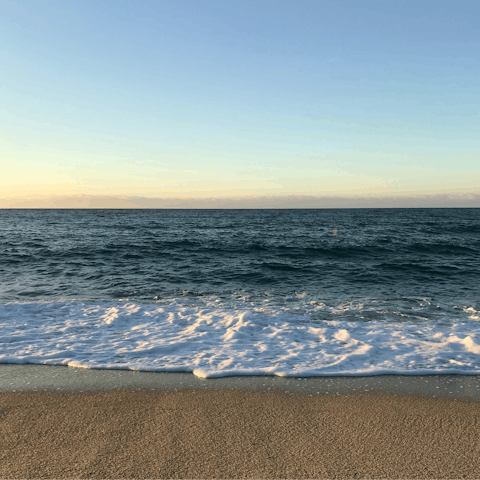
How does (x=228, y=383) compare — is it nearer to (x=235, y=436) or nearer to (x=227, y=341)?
(x=235, y=436)

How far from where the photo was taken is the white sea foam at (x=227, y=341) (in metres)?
5.48

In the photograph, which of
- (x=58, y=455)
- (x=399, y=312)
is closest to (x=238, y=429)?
(x=58, y=455)

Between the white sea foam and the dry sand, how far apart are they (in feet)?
3.01

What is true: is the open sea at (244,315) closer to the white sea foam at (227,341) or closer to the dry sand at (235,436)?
the white sea foam at (227,341)

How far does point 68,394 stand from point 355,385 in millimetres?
3801

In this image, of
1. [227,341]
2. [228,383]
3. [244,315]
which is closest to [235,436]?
A: [228,383]

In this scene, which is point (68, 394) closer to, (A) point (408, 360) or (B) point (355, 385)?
(B) point (355, 385)

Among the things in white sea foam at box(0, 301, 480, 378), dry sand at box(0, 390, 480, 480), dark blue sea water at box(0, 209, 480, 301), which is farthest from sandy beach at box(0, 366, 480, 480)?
dark blue sea water at box(0, 209, 480, 301)

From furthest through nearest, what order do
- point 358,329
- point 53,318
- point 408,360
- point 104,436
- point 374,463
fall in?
point 53,318, point 358,329, point 408,360, point 104,436, point 374,463

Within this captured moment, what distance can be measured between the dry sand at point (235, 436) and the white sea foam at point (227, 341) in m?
0.92

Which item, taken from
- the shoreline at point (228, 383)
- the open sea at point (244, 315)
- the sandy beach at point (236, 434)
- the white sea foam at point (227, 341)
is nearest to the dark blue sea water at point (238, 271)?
the open sea at point (244, 315)

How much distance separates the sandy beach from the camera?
3.07m

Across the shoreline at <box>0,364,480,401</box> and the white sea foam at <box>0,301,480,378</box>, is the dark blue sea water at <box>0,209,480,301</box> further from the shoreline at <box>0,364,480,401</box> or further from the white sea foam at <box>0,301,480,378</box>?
the shoreline at <box>0,364,480,401</box>

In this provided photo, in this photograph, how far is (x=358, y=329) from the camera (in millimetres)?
7602
